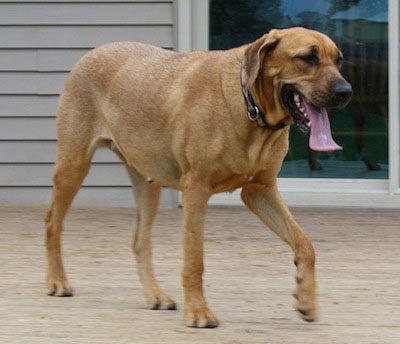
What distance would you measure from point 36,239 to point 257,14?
3039 mm

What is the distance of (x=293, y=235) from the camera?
5.06 m

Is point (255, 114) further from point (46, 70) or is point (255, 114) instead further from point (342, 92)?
point (46, 70)

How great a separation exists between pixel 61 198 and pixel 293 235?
1.41 metres

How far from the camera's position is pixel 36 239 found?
753 centimetres

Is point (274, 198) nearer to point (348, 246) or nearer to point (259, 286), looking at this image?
point (259, 286)

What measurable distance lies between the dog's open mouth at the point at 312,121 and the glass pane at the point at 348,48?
4452 mm

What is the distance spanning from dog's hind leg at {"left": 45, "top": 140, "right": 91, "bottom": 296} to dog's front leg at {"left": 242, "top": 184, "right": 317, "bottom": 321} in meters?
0.99

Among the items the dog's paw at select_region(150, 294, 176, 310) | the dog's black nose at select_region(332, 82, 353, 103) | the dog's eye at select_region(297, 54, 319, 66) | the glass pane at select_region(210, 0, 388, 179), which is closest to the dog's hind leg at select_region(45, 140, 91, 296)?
the dog's paw at select_region(150, 294, 176, 310)

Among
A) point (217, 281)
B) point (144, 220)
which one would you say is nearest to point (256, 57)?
point (144, 220)

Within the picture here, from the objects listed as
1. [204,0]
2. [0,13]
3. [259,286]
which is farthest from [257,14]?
[259,286]

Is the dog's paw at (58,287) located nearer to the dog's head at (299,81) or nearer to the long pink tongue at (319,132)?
the dog's head at (299,81)

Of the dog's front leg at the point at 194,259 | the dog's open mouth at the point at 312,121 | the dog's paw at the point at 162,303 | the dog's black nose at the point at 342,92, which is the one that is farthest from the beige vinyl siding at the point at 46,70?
the dog's black nose at the point at 342,92

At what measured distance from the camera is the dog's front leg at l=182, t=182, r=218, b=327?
492 centimetres

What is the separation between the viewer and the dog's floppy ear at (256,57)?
186 inches
